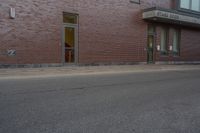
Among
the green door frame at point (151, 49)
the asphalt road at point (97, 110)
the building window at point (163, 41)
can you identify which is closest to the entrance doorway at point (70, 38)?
the green door frame at point (151, 49)

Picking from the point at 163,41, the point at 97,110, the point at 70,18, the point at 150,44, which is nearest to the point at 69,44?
Answer: the point at 70,18

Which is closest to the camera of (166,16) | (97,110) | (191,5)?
(97,110)

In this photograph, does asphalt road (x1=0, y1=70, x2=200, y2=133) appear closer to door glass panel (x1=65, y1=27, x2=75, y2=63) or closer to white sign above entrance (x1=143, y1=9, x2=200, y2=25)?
door glass panel (x1=65, y1=27, x2=75, y2=63)

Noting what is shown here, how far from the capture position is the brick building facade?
1395 cm

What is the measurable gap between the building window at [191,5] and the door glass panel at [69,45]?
12.0 metres

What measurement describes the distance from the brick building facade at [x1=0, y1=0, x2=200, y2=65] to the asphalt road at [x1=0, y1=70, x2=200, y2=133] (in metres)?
5.91

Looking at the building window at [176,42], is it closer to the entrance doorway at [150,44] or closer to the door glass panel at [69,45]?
the entrance doorway at [150,44]

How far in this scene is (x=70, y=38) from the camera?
16.2 m

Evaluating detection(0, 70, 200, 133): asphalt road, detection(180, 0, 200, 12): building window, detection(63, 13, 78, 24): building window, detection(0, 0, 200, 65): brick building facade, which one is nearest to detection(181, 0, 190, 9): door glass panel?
detection(180, 0, 200, 12): building window

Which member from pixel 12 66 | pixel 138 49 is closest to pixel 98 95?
pixel 12 66

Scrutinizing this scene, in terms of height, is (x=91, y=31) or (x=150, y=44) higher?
(x=91, y=31)

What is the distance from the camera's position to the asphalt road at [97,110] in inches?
183

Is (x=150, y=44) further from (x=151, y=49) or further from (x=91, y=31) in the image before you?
(x=91, y=31)

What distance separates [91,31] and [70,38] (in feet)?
4.96
